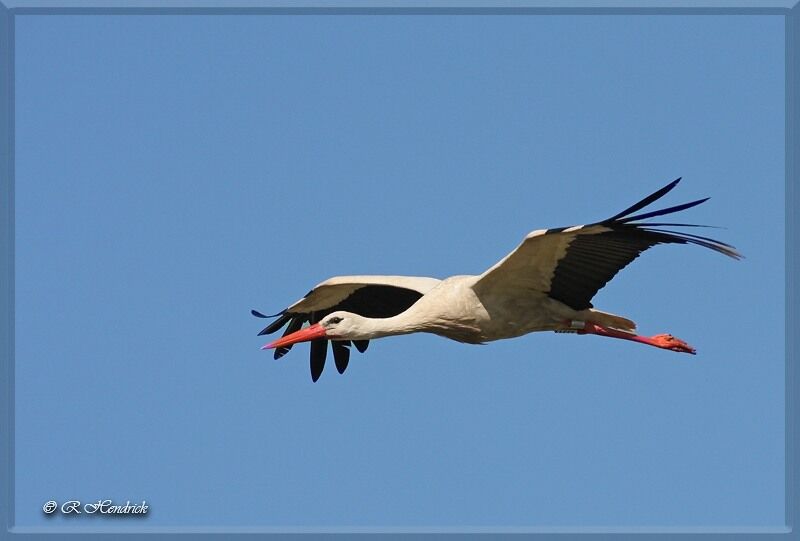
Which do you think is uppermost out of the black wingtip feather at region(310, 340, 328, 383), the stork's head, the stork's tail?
the stork's tail

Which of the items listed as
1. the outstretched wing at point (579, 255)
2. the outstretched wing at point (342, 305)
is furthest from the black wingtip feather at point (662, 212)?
the outstretched wing at point (342, 305)

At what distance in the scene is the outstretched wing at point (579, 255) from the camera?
10.0 meters

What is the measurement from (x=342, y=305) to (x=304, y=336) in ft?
5.50

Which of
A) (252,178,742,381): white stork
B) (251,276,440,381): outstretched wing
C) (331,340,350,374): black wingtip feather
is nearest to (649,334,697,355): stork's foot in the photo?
(252,178,742,381): white stork

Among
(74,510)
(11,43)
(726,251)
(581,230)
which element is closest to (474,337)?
(581,230)

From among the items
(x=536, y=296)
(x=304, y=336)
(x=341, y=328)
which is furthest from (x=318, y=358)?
(x=536, y=296)

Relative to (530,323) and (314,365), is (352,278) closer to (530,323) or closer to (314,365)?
(314,365)

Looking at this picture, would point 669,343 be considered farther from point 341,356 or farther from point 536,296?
point 341,356

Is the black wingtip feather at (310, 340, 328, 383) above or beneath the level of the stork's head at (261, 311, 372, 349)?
beneath

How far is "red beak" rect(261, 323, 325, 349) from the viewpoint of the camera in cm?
1125

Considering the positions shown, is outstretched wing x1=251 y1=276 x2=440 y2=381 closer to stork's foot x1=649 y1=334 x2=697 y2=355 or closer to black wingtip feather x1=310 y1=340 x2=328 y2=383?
black wingtip feather x1=310 y1=340 x2=328 y2=383

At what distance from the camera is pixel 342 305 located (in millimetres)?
12984

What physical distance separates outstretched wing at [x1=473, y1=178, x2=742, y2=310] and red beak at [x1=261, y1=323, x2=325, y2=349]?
113cm

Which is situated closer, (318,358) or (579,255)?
(579,255)
